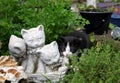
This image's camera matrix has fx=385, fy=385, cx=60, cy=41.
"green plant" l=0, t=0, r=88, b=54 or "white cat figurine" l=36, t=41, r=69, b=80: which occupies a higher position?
"green plant" l=0, t=0, r=88, b=54

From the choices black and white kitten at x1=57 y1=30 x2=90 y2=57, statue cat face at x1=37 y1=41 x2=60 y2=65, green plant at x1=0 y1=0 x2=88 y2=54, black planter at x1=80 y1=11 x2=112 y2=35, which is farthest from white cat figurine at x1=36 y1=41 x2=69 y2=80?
black planter at x1=80 y1=11 x2=112 y2=35

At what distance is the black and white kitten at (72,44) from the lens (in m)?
3.26

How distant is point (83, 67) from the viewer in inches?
111

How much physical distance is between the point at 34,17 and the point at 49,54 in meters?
0.58

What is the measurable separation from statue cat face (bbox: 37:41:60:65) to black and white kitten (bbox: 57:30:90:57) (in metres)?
0.15

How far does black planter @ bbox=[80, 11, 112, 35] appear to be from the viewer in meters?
4.90

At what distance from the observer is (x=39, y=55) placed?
3.12 meters

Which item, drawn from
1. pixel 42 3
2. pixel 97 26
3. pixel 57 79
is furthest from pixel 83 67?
pixel 97 26

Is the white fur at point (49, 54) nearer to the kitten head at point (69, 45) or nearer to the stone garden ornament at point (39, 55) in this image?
the stone garden ornament at point (39, 55)

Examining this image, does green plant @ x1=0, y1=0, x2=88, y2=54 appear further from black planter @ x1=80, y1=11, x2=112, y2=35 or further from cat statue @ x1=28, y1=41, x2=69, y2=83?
black planter @ x1=80, y1=11, x2=112, y2=35

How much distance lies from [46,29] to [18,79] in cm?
65

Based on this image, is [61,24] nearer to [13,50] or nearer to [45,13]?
[45,13]

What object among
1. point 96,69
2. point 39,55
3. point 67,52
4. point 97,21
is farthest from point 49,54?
point 97,21

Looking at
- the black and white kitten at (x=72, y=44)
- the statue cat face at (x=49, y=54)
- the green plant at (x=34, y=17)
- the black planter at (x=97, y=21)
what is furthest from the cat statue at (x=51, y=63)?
the black planter at (x=97, y=21)
